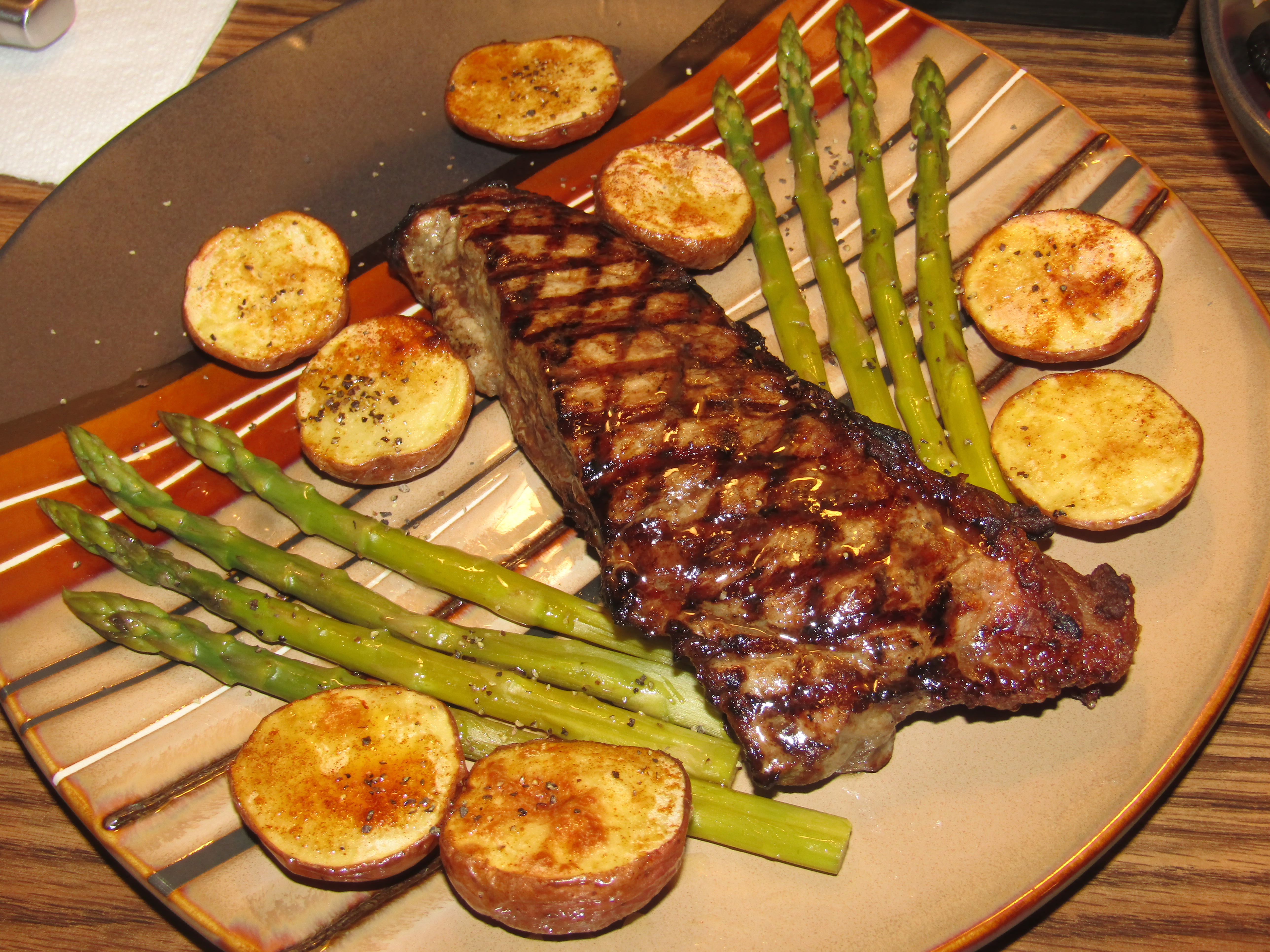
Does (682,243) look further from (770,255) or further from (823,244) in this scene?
(823,244)

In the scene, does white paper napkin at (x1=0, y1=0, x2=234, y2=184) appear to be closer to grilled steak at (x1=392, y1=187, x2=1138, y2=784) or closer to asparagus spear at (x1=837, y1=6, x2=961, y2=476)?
grilled steak at (x1=392, y1=187, x2=1138, y2=784)

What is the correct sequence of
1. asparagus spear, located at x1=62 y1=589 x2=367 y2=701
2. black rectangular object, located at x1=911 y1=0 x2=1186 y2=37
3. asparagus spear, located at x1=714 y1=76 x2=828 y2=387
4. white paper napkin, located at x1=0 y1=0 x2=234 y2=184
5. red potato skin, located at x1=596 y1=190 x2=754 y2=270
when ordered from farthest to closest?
black rectangular object, located at x1=911 y1=0 x2=1186 y2=37
white paper napkin, located at x1=0 y1=0 x2=234 y2=184
red potato skin, located at x1=596 y1=190 x2=754 y2=270
asparagus spear, located at x1=714 y1=76 x2=828 y2=387
asparagus spear, located at x1=62 y1=589 x2=367 y2=701

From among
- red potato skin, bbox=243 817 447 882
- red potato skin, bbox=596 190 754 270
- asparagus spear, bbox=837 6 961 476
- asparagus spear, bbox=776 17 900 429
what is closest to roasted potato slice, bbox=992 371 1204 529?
asparagus spear, bbox=837 6 961 476

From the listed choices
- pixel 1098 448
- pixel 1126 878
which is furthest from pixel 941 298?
pixel 1126 878

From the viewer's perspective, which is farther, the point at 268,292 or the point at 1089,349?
Result: the point at 268,292

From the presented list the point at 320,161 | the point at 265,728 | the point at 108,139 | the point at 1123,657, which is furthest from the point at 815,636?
the point at 108,139

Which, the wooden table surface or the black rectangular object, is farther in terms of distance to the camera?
the black rectangular object
